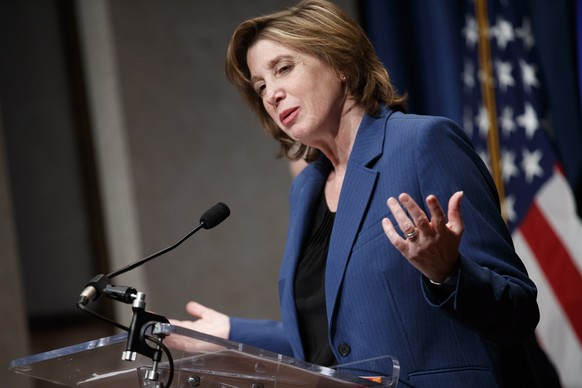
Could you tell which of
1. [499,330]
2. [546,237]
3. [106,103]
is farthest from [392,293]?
[106,103]

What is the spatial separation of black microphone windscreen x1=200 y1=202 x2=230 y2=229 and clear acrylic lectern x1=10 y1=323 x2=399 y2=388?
347 mm

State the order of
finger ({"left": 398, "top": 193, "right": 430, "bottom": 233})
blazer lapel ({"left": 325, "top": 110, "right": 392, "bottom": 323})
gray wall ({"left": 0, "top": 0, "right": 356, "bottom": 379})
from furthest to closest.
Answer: gray wall ({"left": 0, "top": 0, "right": 356, "bottom": 379}) → blazer lapel ({"left": 325, "top": 110, "right": 392, "bottom": 323}) → finger ({"left": 398, "top": 193, "right": 430, "bottom": 233})

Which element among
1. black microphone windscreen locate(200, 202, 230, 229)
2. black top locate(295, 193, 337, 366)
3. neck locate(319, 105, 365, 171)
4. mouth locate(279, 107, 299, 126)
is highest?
mouth locate(279, 107, 299, 126)

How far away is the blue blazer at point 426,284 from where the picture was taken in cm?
153

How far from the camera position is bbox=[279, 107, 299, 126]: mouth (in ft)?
6.43

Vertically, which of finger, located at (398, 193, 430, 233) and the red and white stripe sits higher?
finger, located at (398, 193, 430, 233)

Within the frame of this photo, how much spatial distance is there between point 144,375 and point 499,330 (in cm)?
67

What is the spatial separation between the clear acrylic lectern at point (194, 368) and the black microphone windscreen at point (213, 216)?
35 centimetres

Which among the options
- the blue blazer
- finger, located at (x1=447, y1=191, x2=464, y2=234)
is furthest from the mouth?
finger, located at (x1=447, y1=191, x2=464, y2=234)

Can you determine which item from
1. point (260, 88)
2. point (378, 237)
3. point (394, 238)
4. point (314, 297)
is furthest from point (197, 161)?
point (394, 238)

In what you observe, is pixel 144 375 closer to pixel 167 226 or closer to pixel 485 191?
pixel 485 191

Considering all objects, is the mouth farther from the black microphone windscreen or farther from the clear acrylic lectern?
the clear acrylic lectern

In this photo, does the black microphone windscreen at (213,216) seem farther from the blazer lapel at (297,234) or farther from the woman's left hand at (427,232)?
the woman's left hand at (427,232)

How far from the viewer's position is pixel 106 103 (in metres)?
4.75
